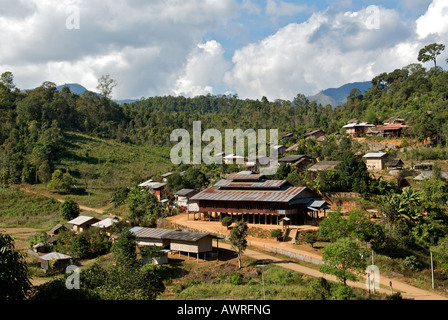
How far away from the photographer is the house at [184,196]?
45737mm

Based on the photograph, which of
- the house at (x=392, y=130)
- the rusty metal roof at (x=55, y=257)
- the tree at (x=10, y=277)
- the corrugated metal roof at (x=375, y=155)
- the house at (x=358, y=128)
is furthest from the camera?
the house at (x=358, y=128)

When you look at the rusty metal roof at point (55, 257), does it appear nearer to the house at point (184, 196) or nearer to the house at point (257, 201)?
the house at point (257, 201)

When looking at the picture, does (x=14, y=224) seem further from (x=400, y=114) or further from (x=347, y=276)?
(x=400, y=114)

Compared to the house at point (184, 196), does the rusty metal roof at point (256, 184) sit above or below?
above

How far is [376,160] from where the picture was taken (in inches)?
1909

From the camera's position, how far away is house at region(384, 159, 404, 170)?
153ft

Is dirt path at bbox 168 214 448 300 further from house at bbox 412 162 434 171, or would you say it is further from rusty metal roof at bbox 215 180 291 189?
house at bbox 412 162 434 171

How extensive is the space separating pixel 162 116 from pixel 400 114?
2370 inches

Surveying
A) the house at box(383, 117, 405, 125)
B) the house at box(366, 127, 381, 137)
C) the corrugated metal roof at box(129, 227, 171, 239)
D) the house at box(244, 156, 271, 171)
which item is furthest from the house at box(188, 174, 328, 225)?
the house at box(383, 117, 405, 125)

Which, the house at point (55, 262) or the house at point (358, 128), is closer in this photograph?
the house at point (55, 262)

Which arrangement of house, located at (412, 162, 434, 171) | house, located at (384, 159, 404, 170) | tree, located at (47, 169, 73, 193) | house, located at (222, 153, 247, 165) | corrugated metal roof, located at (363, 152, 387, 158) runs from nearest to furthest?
house, located at (412, 162, 434, 171) → house, located at (384, 159, 404, 170) → corrugated metal roof, located at (363, 152, 387, 158) → tree, located at (47, 169, 73, 193) → house, located at (222, 153, 247, 165)

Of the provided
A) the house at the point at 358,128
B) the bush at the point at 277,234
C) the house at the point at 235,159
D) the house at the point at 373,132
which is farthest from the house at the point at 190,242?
the house at the point at 358,128
